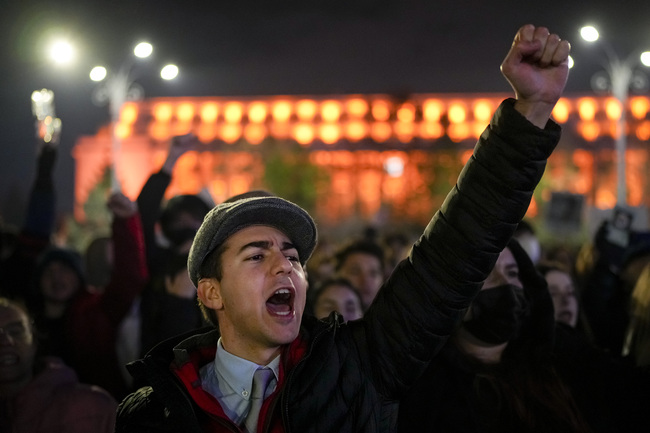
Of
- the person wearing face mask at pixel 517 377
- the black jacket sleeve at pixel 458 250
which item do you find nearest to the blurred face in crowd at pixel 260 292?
the black jacket sleeve at pixel 458 250

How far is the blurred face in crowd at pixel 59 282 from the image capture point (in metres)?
5.39

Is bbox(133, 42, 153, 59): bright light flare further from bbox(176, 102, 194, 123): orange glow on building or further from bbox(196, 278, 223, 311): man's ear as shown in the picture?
bbox(176, 102, 194, 123): orange glow on building

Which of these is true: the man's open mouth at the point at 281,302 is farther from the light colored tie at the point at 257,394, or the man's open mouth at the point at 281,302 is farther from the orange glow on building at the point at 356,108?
the orange glow on building at the point at 356,108

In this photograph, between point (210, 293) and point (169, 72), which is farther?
point (169, 72)

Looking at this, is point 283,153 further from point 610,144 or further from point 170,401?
point 170,401

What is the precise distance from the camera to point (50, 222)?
254 inches

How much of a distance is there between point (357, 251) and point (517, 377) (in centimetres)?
337

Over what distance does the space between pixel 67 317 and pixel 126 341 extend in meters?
0.42

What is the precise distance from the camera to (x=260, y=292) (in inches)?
96.7

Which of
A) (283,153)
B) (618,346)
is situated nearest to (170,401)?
(618,346)

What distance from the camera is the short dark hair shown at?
645cm

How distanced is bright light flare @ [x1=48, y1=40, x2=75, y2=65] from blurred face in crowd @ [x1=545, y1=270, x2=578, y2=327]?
30.4 feet

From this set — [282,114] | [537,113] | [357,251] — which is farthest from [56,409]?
[282,114]

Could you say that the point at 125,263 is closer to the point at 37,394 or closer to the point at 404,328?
the point at 37,394
